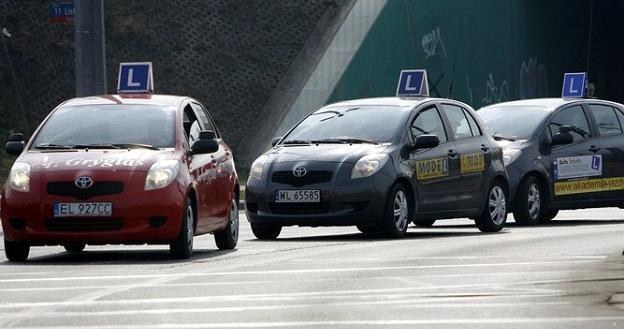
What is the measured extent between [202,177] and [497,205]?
17.8ft

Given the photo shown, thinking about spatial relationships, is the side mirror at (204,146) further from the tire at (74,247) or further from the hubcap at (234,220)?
the tire at (74,247)

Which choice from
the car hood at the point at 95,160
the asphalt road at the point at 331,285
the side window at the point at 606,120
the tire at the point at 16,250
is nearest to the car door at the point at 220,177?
→ the asphalt road at the point at 331,285

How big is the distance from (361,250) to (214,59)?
20370mm

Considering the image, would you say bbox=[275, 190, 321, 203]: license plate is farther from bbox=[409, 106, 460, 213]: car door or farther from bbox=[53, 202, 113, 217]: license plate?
bbox=[53, 202, 113, 217]: license plate

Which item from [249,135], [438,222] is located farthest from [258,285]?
[249,135]

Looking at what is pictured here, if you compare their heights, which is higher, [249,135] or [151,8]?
A: [151,8]

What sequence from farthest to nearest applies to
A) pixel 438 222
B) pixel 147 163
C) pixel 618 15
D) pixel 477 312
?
pixel 618 15, pixel 438 222, pixel 147 163, pixel 477 312

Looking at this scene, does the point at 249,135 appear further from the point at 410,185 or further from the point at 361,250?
the point at 361,250

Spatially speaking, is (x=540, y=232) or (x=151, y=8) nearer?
(x=540, y=232)

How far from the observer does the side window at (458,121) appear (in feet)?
68.2

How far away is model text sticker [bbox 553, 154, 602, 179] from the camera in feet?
75.1

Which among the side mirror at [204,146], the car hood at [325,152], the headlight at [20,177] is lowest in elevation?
the car hood at [325,152]

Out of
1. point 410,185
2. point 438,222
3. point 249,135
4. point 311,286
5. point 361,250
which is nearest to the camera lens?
point 311,286

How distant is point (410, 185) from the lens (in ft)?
63.5
